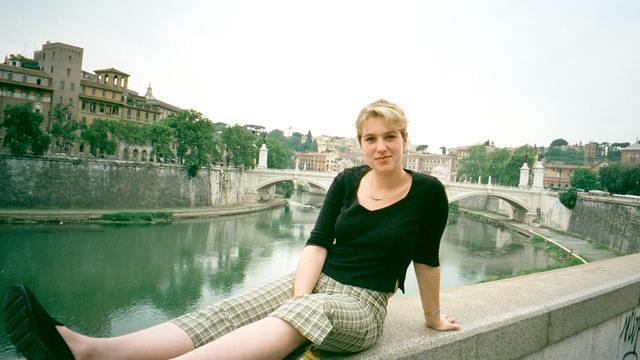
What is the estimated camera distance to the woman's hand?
1319 millimetres

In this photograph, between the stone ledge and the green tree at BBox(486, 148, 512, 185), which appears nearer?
the stone ledge

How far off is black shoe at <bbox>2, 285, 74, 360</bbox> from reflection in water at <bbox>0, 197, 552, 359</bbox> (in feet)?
22.5

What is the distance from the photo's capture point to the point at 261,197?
30.3m

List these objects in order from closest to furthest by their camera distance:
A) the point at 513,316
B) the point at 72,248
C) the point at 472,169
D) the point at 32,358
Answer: the point at 32,358
the point at 513,316
the point at 72,248
the point at 472,169

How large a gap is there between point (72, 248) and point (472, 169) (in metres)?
38.1

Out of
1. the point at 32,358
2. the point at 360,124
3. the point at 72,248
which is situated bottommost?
the point at 72,248

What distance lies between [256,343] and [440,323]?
1.91ft

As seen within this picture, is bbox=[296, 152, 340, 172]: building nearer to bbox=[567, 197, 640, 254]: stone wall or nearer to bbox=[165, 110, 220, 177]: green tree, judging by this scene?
bbox=[165, 110, 220, 177]: green tree

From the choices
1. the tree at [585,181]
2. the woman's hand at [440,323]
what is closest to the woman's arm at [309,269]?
the woman's hand at [440,323]

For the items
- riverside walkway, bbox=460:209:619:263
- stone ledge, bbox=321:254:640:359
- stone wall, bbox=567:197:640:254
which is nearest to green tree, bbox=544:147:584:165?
riverside walkway, bbox=460:209:619:263

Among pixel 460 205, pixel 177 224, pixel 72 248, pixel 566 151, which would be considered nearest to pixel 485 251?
pixel 177 224

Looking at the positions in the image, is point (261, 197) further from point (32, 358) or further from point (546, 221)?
point (32, 358)

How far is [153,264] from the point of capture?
1212 centimetres

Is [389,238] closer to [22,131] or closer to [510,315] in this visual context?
[510,315]
